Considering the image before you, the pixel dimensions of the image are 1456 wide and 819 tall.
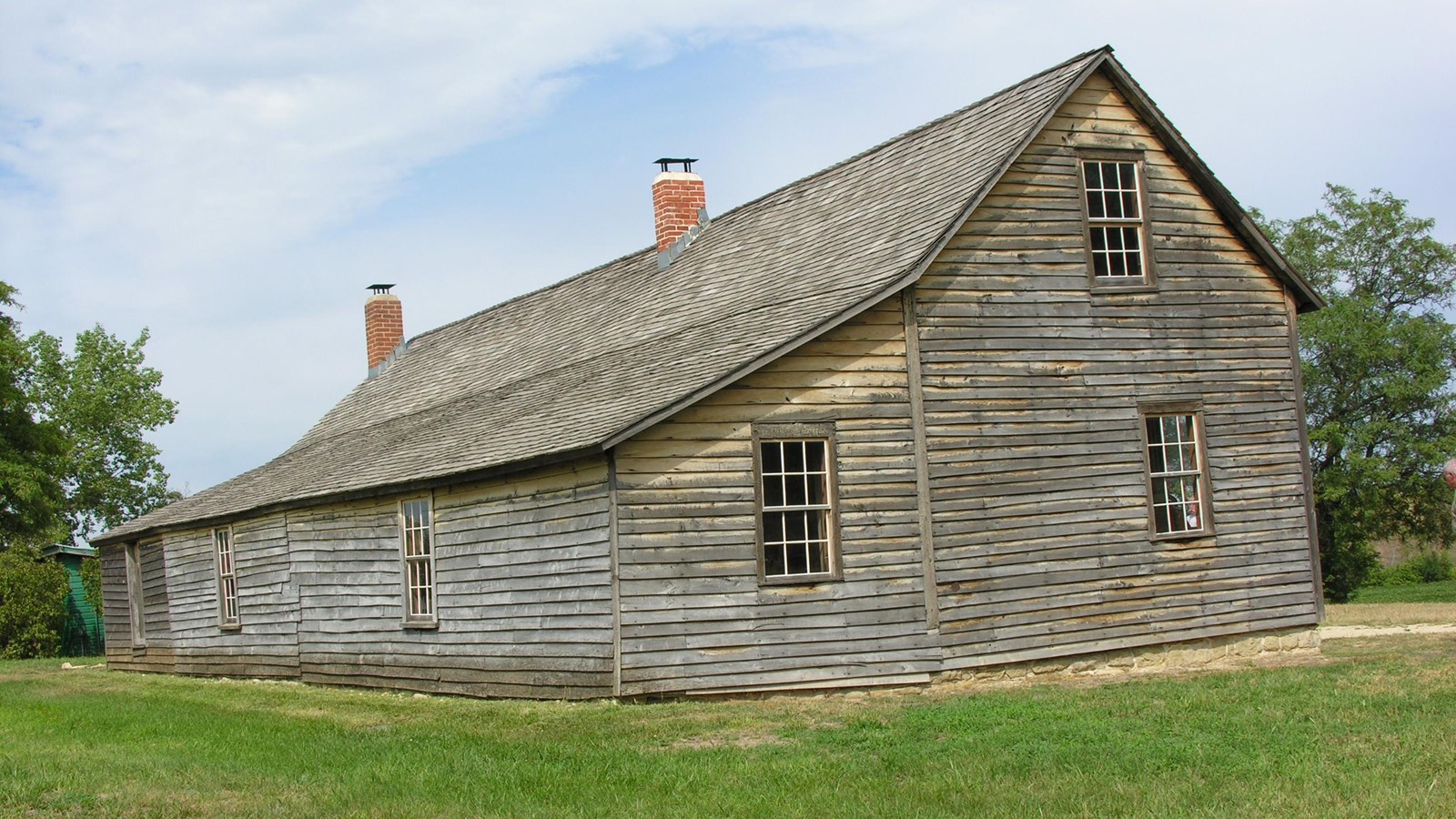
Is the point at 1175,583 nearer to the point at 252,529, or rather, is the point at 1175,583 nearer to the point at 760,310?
the point at 760,310

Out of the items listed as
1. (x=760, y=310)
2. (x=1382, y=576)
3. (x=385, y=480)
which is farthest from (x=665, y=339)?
(x=1382, y=576)

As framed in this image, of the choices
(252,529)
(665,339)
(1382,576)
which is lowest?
(1382,576)

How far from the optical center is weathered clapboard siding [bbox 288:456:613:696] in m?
15.3

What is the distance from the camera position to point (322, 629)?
20.7m

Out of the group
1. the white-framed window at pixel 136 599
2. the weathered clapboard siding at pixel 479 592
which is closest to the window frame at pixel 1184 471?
the weathered clapboard siding at pixel 479 592

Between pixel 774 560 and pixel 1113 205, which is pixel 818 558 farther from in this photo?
pixel 1113 205

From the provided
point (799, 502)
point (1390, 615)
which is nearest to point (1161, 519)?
point (799, 502)

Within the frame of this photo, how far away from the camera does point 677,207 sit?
76.4 feet

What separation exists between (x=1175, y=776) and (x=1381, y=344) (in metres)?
39.5

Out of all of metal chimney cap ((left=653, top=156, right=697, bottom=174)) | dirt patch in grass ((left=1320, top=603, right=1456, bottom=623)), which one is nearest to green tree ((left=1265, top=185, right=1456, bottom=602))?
dirt patch in grass ((left=1320, top=603, right=1456, bottom=623))

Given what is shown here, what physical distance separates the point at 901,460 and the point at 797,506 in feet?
4.23

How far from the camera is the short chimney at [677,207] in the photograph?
23234 mm

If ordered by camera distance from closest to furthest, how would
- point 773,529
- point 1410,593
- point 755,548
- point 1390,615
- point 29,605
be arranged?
point 755,548 < point 773,529 < point 1390,615 < point 29,605 < point 1410,593

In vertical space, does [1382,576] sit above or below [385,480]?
below
